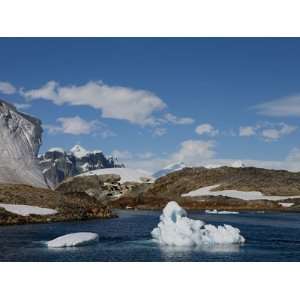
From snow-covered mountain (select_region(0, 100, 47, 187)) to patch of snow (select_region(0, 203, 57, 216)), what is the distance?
653 inches

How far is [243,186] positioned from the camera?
243 feet

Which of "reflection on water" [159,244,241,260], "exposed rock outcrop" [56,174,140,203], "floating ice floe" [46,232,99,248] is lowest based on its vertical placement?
"reflection on water" [159,244,241,260]

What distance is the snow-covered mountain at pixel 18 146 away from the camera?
62.8m

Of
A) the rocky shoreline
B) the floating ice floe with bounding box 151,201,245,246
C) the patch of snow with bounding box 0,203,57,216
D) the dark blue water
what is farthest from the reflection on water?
the patch of snow with bounding box 0,203,57,216

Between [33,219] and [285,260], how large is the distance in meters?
23.2

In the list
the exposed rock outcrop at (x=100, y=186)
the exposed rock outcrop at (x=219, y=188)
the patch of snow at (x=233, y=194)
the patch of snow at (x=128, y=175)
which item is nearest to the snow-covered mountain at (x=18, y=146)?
the exposed rock outcrop at (x=219, y=188)

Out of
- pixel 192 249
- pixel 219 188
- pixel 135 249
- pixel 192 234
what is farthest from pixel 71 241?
pixel 219 188

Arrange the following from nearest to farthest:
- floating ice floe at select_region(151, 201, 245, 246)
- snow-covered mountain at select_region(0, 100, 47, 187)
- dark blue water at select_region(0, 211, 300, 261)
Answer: dark blue water at select_region(0, 211, 300, 261) < floating ice floe at select_region(151, 201, 245, 246) < snow-covered mountain at select_region(0, 100, 47, 187)

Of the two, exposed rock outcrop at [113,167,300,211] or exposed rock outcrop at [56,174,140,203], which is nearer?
exposed rock outcrop at [113,167,300,211]

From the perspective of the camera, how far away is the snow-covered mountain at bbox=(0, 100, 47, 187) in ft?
206

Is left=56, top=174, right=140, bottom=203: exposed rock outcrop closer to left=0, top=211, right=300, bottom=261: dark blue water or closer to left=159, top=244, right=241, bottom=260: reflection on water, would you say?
left=0, top=211, right=300, bottom=261: dark blue water

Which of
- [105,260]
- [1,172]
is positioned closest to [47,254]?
[105,260]

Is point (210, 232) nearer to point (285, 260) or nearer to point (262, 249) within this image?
point (262, 249)

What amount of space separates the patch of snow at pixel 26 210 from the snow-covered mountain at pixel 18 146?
16.6m
